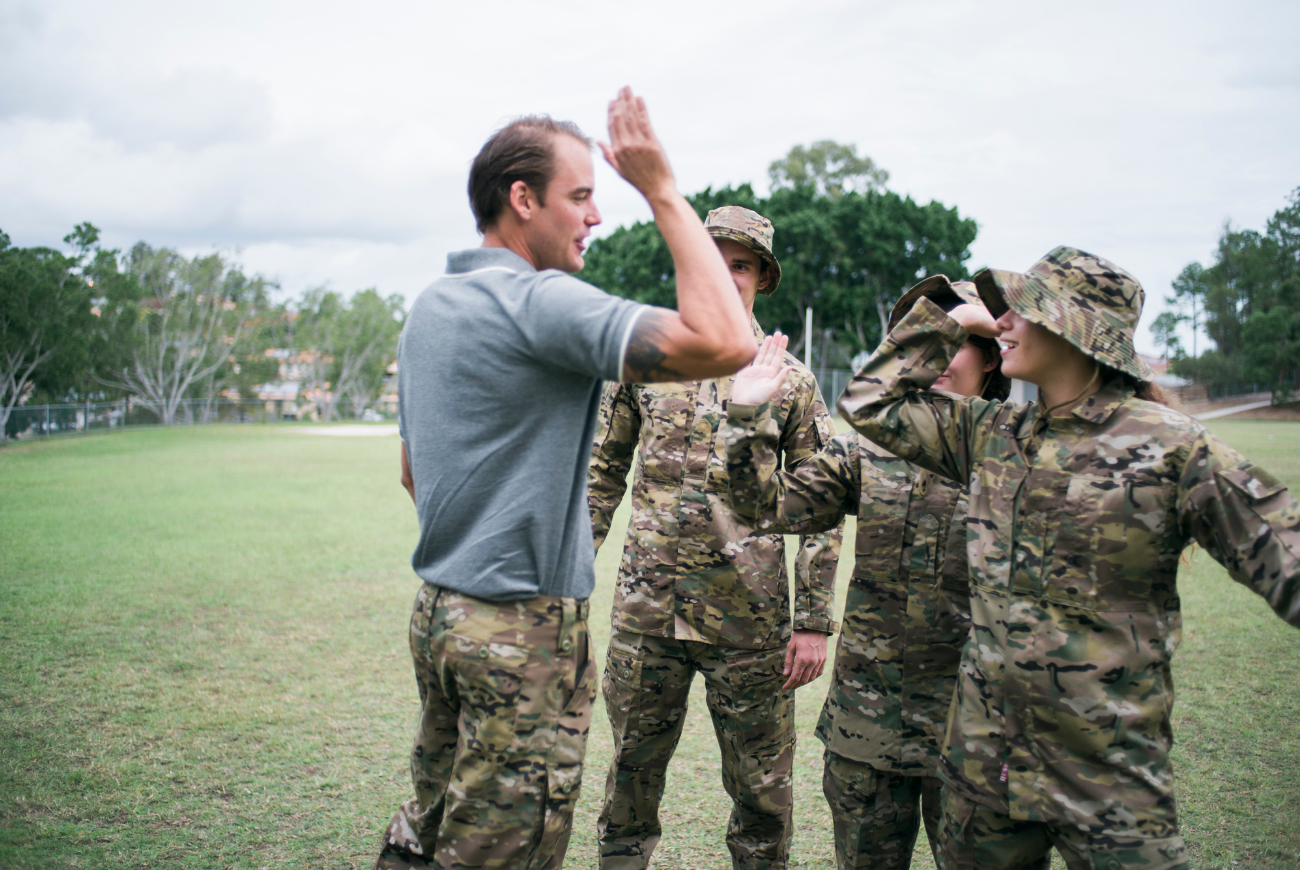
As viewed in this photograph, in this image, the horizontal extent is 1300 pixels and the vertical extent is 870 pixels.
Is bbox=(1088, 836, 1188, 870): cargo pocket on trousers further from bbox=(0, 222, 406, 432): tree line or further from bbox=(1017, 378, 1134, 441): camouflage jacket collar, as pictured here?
bbox=(0, 222, 406, 432): tree line

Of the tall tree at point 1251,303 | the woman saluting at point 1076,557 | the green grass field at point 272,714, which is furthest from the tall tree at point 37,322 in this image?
the tall tree at point 1251,303

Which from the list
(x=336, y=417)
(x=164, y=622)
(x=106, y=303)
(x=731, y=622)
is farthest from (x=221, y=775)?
(x=336, y=417)

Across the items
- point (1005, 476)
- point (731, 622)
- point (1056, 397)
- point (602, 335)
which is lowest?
point (731, 622)

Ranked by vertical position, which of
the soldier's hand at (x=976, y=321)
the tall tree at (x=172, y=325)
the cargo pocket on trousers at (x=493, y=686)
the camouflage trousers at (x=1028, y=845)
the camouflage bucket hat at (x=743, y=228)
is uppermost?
the tall tree at (x=172, y=325)

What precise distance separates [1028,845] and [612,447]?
1.92 meters

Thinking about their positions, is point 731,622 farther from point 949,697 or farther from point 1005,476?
point 1005,476

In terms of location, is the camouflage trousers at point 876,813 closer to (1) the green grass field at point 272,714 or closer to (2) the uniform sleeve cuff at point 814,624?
(2) the uniform sleeve cuff at point 814,624

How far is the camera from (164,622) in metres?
6.82

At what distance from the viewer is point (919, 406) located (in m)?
2.39

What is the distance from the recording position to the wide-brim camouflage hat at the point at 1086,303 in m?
2.09

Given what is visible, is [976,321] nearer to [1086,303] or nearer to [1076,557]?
[1086,303]

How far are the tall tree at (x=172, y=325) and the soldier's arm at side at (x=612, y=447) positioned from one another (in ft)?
143

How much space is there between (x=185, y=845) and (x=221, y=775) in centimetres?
69

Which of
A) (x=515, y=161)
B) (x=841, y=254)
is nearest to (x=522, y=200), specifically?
(x=515, y=161)
